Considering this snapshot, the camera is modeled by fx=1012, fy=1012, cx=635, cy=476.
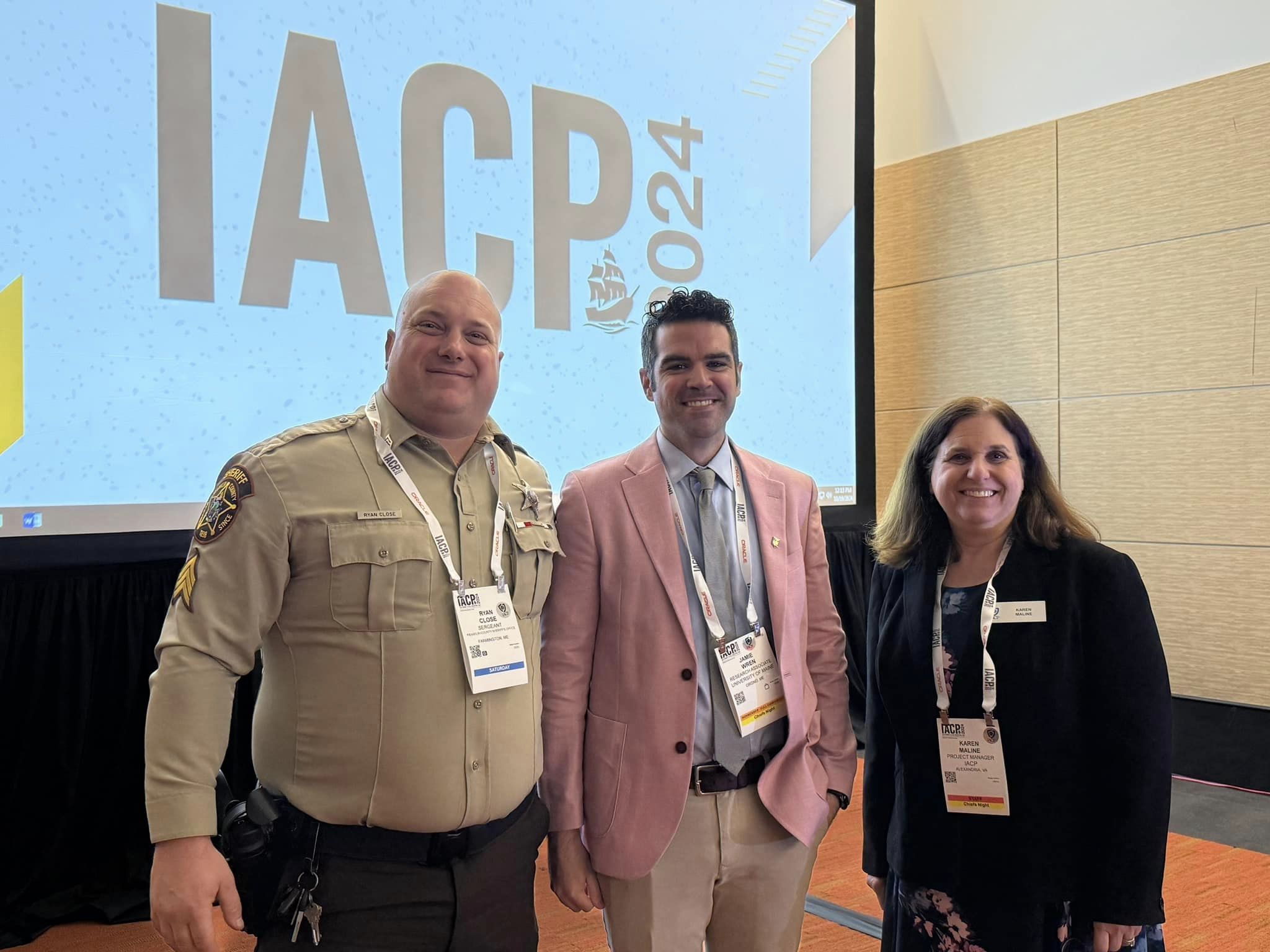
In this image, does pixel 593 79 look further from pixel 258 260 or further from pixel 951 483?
pixel 951 483

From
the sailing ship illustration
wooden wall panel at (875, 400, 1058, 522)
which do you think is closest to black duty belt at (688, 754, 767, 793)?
the sailing ship illustration

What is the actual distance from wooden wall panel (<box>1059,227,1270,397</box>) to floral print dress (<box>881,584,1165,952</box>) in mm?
3603

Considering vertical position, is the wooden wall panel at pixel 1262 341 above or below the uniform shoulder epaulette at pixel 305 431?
above

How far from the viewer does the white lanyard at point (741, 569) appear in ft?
6.10

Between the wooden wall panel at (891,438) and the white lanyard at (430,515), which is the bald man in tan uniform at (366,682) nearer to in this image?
the white lanyard at (430,515)

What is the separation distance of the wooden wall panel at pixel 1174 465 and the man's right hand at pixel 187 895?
4.62m

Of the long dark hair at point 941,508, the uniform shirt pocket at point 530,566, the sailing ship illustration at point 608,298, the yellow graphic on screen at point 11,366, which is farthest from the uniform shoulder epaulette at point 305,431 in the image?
the sailing ship illustration at point 608,298

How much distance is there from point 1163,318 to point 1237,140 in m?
0.84

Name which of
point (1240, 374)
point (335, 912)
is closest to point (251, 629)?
point (335, 912)

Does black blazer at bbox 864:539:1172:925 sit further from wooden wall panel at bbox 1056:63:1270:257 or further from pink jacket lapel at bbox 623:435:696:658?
wooden wall panel at bbox 1056:63:1270:257

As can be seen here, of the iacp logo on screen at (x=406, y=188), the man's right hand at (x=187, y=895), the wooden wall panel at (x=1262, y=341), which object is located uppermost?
the iacp logo on screen at (x=406, y=188)

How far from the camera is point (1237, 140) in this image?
4.59 m

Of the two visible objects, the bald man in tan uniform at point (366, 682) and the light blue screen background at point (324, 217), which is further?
the light blue screen background at point (324, 217)

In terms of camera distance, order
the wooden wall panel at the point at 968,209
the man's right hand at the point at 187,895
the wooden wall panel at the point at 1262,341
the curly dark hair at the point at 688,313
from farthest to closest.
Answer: the wooden wall panel at the point at 968,209
the wooden wall panel at the point at 1262,341
the curly dark hair at the point at 688,313
the man's right hand at the point at 187,895
